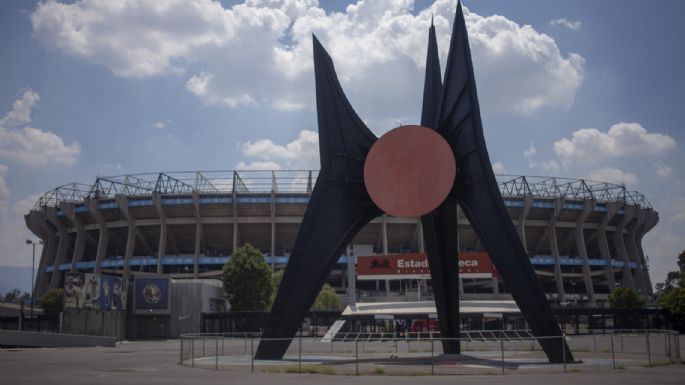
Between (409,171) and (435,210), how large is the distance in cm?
257

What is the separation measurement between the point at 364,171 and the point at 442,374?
32.7 ft

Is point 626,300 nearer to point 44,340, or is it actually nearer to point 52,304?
point 44,340

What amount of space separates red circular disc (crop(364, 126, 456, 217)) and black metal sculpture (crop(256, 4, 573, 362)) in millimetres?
917

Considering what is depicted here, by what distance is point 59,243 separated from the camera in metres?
102

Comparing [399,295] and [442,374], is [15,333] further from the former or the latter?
[399,295]

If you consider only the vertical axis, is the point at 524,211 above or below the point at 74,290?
above

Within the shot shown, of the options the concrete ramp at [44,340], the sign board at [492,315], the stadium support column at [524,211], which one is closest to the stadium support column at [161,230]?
the concrete ramp at [44,340]

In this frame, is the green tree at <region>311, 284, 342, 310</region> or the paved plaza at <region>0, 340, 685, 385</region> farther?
the green tree at <region>311, 284, 342, 310</region>

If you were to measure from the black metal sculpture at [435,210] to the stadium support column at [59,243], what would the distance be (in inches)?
3268

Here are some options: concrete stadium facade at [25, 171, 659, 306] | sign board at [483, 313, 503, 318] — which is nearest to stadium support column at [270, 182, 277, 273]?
concrete stadium facade at [25, 171, 659, 306]

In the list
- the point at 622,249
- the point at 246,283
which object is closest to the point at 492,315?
the point at 246,283

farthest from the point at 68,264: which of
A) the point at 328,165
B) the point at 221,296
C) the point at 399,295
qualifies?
the point at 328,165

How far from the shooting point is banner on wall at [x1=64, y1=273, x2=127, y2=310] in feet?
171

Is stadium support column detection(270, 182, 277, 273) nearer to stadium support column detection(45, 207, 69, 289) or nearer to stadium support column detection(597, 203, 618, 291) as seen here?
stadium support column detection(45, 207, 69, 289)
